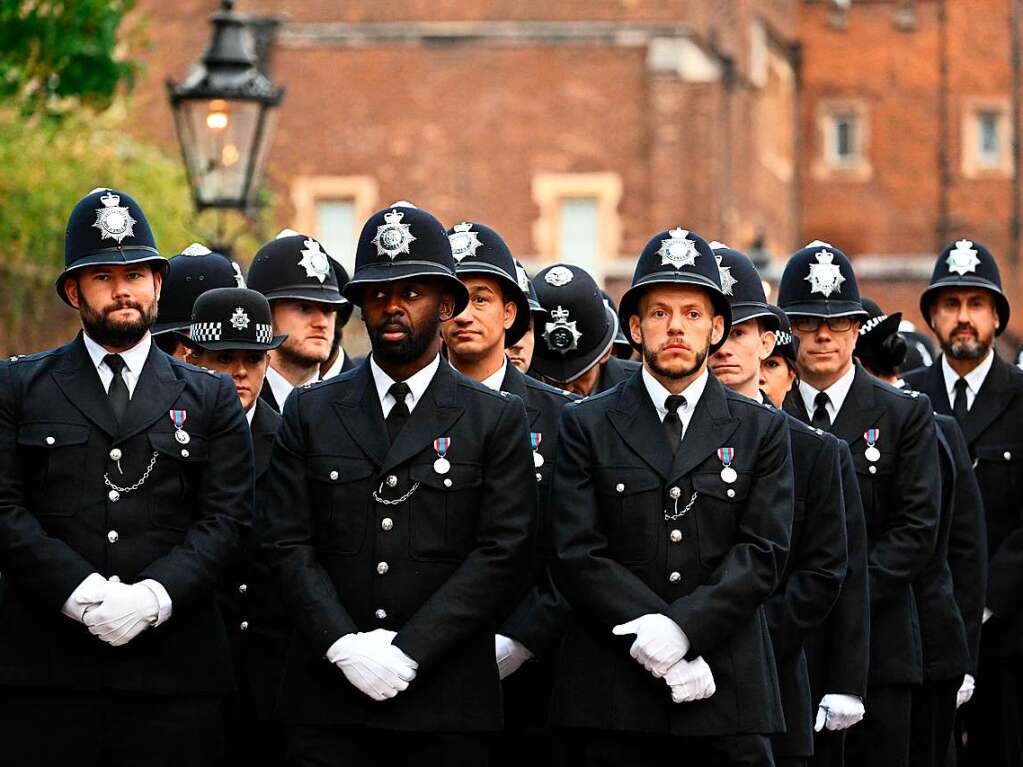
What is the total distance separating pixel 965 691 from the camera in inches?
435

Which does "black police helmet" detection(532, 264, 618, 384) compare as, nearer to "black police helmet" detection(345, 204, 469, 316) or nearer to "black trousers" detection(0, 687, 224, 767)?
"black police helmet" detection(345, 204, 469, 316)

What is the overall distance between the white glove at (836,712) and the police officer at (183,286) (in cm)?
316

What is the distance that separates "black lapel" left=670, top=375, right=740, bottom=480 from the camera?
26.2 ft

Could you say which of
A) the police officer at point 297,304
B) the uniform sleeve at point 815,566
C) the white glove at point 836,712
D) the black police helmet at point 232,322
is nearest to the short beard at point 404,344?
the black police helmet at point 232,322

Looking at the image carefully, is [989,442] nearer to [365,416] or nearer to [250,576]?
[250,576]

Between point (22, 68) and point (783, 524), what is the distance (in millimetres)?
10319

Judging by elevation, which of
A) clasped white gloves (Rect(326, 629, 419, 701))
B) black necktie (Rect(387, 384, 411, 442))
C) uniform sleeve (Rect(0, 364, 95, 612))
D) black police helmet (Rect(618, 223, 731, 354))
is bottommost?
clasped white gloves (Rect(326, 629, 419, 701))

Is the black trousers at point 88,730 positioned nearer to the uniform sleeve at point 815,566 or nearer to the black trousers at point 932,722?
the uniform sleeve at point 815,566

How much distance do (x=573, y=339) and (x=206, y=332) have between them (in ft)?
6.45

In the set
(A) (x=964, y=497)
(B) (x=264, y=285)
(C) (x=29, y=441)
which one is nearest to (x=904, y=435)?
(A) (x=964, y=497)

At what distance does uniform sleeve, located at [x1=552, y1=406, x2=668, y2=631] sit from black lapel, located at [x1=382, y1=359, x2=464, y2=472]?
40cm

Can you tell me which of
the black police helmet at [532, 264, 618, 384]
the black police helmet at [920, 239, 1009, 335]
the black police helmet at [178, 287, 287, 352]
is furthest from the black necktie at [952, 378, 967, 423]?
the black police helmet at [178, 287, 287, 352]

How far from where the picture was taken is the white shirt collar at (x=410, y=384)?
8.02 meters

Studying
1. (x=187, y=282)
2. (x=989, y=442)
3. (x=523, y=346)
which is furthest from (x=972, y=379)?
(x=187, y=282)
